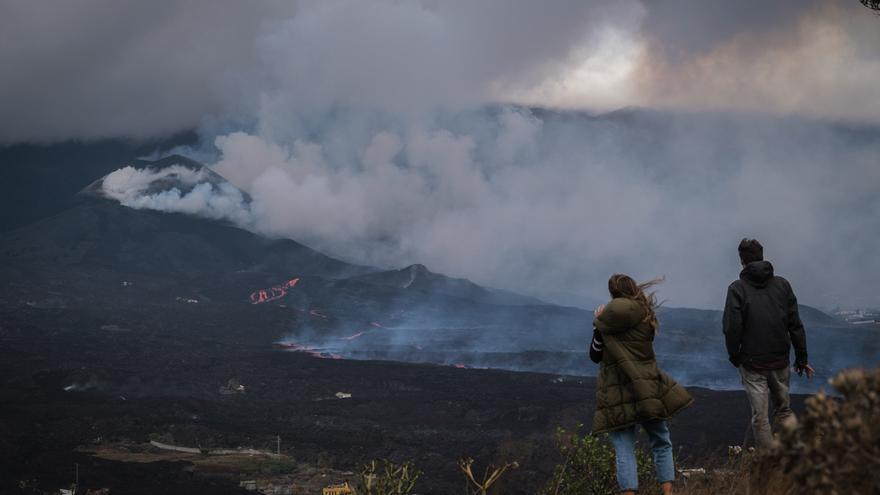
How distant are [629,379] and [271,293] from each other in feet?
334

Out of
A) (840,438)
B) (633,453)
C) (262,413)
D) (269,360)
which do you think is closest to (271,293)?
(269,360)

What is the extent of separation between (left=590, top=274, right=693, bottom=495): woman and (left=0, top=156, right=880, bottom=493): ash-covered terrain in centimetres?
2064

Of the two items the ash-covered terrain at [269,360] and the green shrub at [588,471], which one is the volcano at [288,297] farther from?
the green shrub at [588,471]

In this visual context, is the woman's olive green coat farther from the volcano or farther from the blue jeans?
the volcano

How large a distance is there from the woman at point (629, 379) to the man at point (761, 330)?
126 cm

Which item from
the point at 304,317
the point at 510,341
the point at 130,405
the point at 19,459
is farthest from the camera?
the point at 304,317

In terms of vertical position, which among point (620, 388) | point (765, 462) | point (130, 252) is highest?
point (130, 252)

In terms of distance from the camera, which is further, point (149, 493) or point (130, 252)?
point (130, 252)

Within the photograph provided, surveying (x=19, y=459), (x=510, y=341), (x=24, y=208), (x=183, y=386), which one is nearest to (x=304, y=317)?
(x=510, y=341)

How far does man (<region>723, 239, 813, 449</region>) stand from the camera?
24.2 ft

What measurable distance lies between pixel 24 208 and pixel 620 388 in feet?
486

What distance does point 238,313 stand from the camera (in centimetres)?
8800

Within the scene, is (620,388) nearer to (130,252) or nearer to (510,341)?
(510,341)

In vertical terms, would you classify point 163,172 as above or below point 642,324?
above
